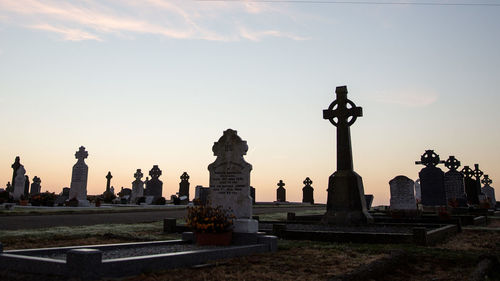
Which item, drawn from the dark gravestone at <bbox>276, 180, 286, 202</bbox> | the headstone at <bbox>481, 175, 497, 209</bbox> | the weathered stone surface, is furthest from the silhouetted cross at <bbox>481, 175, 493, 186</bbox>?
the weathered stone surface

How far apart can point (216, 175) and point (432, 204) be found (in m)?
22.8

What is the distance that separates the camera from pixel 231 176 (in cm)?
1076

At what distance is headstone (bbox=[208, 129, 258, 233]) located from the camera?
34.2ft

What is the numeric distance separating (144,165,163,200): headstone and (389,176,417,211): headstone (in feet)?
95.8

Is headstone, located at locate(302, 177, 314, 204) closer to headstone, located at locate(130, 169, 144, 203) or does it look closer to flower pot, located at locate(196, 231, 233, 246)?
headstone, located at locate(130, 169, 144, 203)

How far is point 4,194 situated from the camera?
102ft

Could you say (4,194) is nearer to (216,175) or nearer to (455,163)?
(216,175)

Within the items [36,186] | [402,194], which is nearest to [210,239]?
[402,194]

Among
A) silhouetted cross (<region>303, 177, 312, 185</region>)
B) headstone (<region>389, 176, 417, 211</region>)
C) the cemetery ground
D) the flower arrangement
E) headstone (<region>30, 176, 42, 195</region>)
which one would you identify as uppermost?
silhouetted cross (<region>303, 177, 312, 185</region>)

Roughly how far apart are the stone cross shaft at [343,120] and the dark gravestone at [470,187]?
2760 centimetres

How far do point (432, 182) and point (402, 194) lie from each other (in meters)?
8.81

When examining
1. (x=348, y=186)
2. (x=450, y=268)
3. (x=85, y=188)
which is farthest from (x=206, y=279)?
(x=85, y=188)

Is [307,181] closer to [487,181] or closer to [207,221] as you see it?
[487,181]

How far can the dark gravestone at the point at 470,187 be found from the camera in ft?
124
